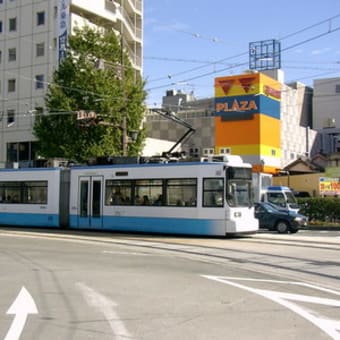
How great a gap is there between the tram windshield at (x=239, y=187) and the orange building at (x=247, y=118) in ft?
87.9

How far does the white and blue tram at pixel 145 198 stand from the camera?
2158cm

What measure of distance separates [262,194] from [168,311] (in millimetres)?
27755

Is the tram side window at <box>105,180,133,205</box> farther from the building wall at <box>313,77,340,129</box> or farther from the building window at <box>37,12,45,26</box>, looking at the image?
the building wall at <box>313,77,340,129</box>

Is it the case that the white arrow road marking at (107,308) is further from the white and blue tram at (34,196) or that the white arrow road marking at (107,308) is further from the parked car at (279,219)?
the parked car at (279,219)

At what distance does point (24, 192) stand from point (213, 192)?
34.0ft

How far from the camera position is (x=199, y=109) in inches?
2714

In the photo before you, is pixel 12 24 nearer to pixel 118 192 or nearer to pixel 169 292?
pixel 118 192

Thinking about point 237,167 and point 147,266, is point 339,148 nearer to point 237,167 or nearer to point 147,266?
point 237,167

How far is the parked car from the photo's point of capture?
2702cm

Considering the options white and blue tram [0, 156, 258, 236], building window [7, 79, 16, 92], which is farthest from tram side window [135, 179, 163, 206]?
building window [7, 79, 16, 92]

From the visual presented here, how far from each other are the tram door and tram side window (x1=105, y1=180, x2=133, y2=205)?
355 millimetres

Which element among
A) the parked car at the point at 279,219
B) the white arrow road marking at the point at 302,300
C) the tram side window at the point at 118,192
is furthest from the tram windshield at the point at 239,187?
the white arrow road marking at the point at 302,300

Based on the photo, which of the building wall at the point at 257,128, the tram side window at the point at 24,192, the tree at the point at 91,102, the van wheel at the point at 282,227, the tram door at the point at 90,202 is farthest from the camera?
the building wall at the point at 257,128

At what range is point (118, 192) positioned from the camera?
24.2 m
